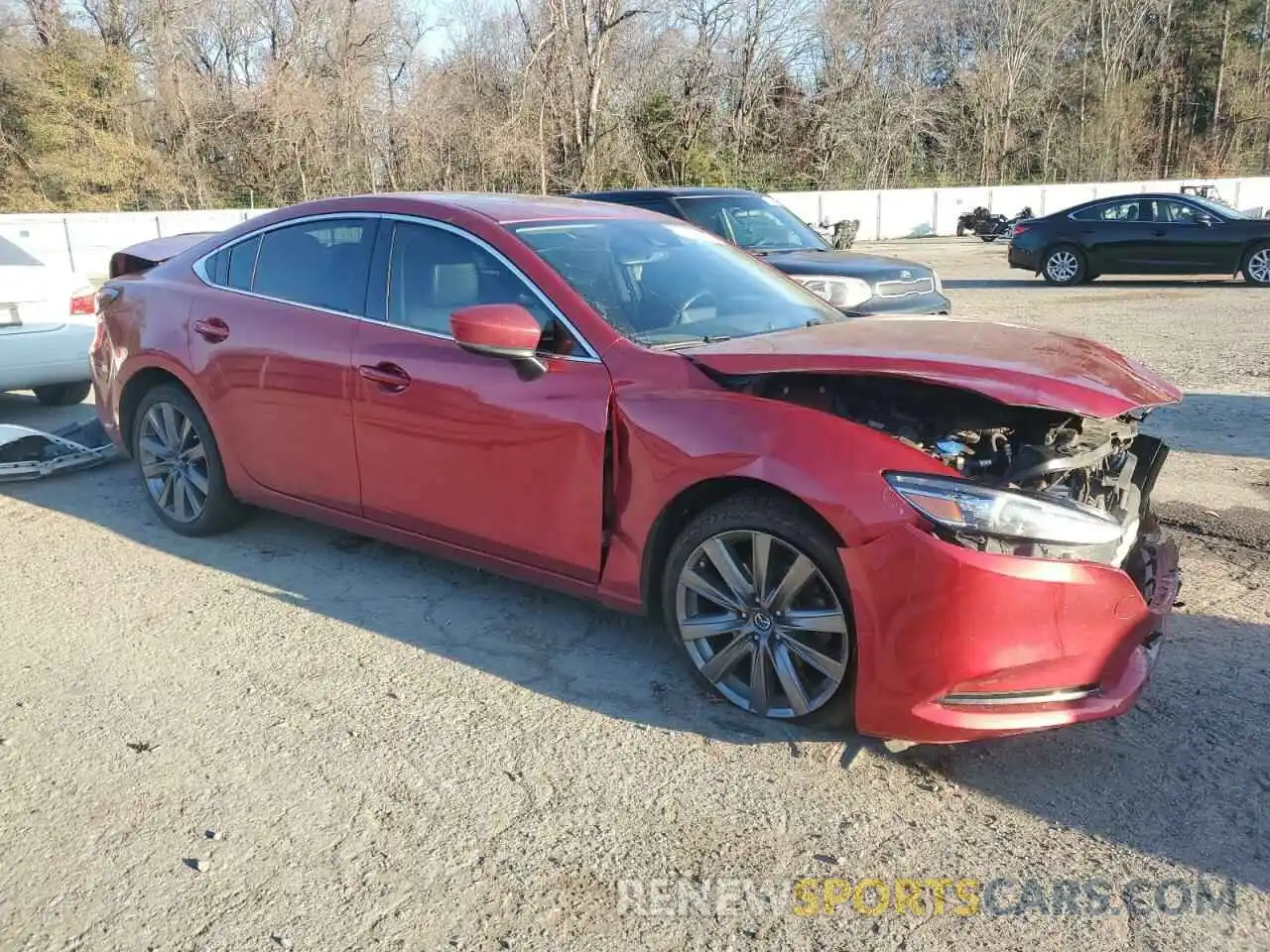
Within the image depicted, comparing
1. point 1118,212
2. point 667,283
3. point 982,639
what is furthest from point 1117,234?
point 982,639

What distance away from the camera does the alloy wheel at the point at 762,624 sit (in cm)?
329

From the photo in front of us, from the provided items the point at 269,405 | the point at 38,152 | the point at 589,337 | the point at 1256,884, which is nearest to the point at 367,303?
the point at 269,405

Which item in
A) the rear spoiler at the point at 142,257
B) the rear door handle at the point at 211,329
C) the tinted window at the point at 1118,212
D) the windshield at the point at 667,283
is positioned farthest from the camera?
the tinted window at the point at 1118,212

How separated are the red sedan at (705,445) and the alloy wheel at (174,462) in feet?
0.12

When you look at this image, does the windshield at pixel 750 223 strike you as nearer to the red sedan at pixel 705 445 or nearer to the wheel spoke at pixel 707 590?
the red sedan at pixel 705 445

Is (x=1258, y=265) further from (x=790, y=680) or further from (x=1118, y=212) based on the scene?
(x=790, y=680)

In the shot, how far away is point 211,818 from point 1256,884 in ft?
9.04

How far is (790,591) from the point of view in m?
3.32

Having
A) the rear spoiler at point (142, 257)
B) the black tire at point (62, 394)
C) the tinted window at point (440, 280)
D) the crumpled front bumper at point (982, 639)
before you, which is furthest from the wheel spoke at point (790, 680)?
the black tire at point (62, 394)

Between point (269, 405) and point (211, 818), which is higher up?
point (269, 405)

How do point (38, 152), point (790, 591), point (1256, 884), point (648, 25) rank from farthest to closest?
point (648, 25) < point (38, 152) < point (790, 591) < point (1256, 884)

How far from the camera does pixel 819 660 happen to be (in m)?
3.31

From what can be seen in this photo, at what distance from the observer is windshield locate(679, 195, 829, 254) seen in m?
10.1

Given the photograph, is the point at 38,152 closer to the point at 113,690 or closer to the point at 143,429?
the point at 143,429
